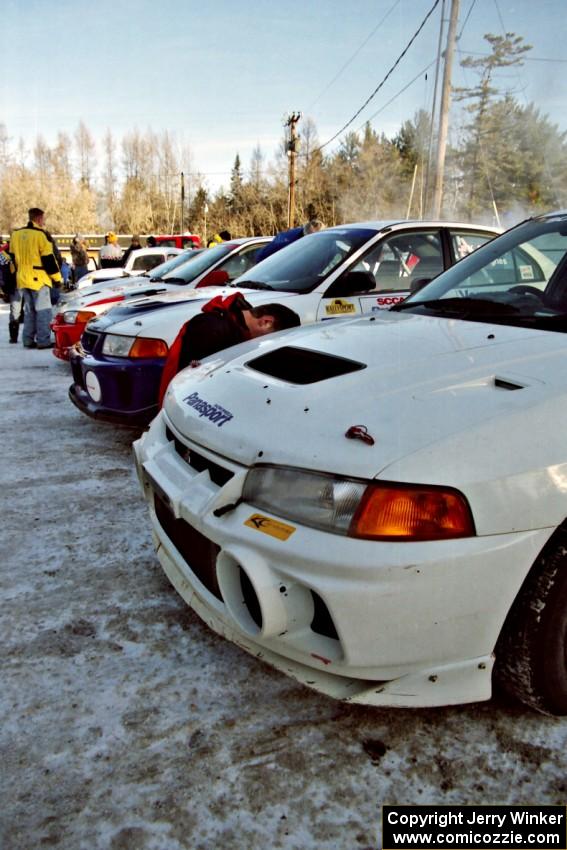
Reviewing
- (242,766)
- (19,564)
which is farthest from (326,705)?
(19,564)

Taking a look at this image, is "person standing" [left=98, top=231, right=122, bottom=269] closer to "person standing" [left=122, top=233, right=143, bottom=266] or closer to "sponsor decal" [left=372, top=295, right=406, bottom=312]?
"person standing" [left=122, top=233, right=143, bottom=266]

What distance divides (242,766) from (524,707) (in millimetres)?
844

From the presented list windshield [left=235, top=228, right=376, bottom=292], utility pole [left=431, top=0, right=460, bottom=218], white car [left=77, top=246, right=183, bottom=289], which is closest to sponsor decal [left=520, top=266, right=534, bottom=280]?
windshield [left=235, top=228, right=376, bottom=292]

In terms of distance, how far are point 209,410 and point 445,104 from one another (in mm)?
18624

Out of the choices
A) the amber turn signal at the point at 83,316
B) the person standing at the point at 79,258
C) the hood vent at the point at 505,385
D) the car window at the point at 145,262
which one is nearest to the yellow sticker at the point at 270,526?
the hood vent at the point at 505,385

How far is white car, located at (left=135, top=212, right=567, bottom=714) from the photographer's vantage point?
146 centimetres


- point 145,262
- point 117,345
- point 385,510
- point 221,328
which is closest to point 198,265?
point 117,345

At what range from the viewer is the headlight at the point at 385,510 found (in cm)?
146

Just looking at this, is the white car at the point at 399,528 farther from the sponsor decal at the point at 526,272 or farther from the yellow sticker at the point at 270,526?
the sponsor decal at the point at 526,272

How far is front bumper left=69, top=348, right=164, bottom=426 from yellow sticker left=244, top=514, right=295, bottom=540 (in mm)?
2534

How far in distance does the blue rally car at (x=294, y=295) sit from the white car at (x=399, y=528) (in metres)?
2.27

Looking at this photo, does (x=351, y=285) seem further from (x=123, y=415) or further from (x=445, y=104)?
(x=445, y=104)

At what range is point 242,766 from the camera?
1577 millimetres

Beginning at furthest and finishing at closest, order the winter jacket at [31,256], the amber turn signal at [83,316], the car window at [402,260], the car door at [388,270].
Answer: the winter jacket at [31,256] → the amber turn signal at [83,316] → the car window at [402,260] → the car door at [388,270]
